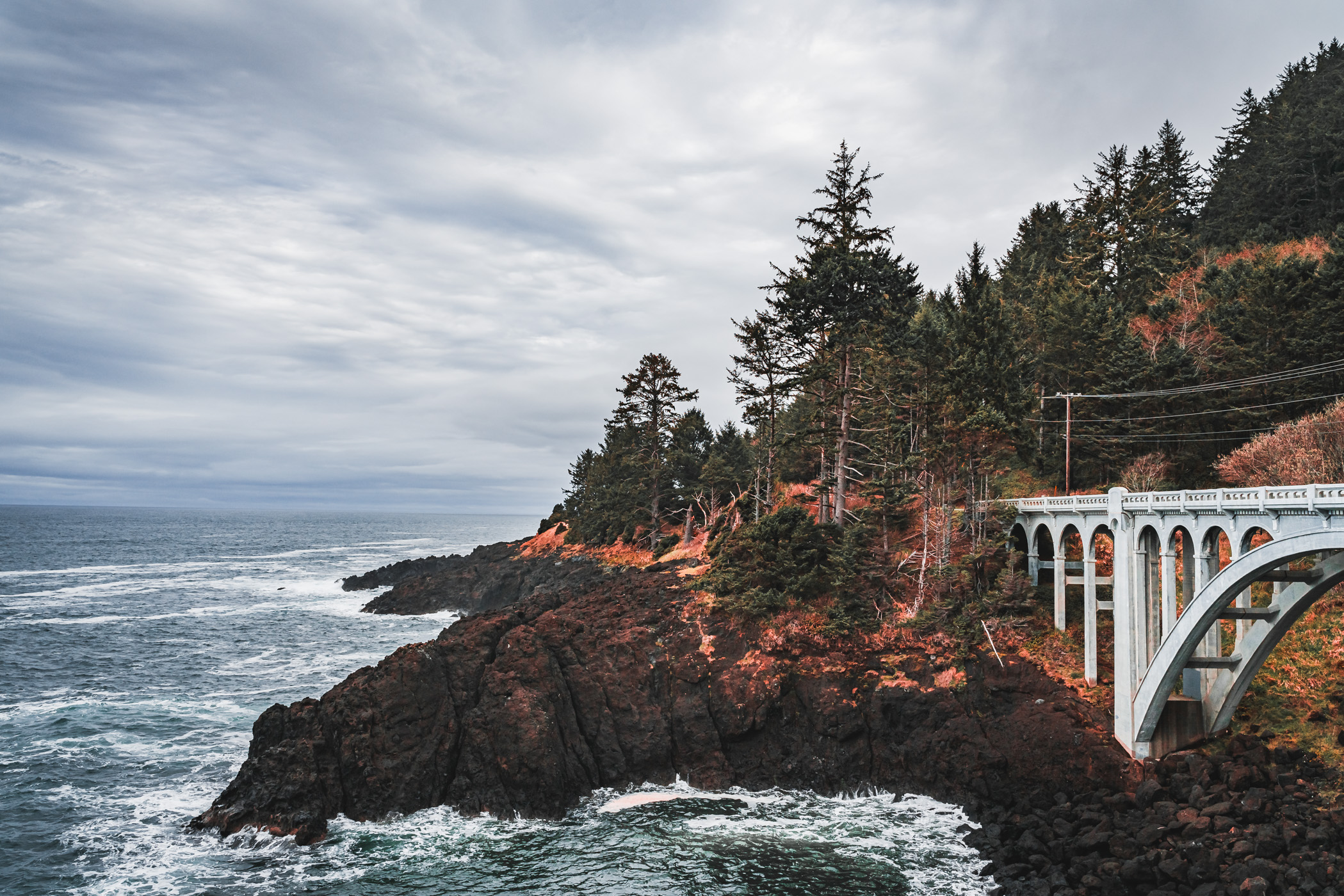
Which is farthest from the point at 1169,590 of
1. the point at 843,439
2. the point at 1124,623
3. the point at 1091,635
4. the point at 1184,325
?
the point at 1184,325

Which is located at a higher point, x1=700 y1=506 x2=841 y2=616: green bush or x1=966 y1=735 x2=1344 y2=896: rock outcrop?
x1=700 y1=506 x2=841 y2=616: green bush

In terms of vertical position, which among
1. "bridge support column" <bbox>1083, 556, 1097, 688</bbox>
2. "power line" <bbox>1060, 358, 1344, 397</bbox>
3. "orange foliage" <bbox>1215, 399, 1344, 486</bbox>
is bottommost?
"bridge support column" <bbox>1083, 556, 1097, 688</bbox>

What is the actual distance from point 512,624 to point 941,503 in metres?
19.6

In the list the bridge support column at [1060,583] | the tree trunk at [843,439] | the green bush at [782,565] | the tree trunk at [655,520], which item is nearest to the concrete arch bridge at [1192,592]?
the bridge support column at [1060,583]

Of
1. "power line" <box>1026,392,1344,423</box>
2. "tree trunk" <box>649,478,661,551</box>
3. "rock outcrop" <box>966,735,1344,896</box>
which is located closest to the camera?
"rock outcrop" <box>966,735,1344,896</box>

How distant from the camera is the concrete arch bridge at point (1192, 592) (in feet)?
55.4

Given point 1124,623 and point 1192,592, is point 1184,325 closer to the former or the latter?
point 1192,592

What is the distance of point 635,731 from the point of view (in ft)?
81.5

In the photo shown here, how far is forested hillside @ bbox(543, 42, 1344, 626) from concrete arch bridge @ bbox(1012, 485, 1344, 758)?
6015 millimetres

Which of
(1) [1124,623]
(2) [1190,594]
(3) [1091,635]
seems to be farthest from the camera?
(3) [1091,635]

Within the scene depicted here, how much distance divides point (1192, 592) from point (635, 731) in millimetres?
18033

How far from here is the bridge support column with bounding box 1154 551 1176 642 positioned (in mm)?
19562

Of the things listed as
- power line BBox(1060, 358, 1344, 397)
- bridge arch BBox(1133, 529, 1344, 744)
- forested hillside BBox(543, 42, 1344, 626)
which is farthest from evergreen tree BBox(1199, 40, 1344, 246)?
bridge arch BBox(1133, 529, 1344, 744)

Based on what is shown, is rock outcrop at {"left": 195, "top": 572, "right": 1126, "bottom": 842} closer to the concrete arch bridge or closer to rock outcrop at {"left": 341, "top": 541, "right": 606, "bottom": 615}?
the concrete arch bridge
